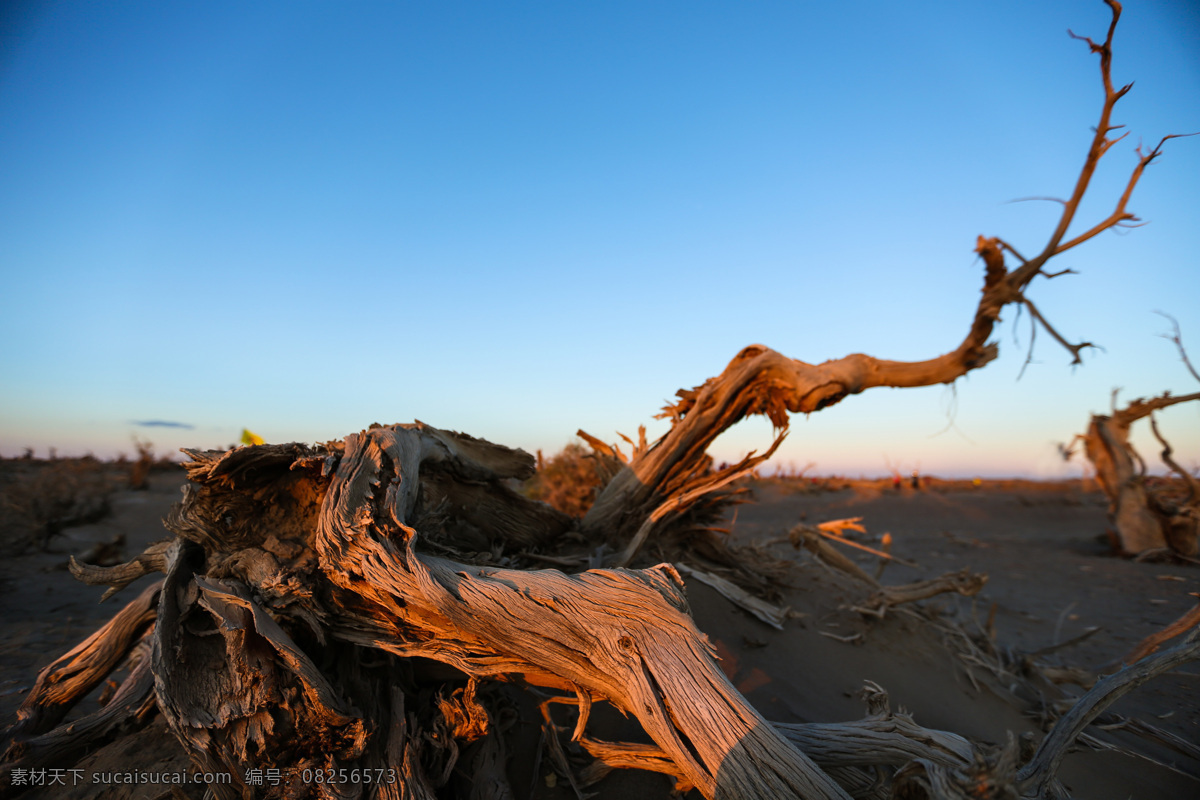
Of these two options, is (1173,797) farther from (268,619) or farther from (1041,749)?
(268,619)

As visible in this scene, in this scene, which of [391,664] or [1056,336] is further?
[1056,336]

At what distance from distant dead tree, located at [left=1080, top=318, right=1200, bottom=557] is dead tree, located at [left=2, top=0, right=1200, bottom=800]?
9836 millimetres

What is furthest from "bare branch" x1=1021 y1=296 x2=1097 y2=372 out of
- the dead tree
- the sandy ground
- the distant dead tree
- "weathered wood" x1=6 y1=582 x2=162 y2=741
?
the distant dead tree

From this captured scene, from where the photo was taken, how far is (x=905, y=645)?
447cm

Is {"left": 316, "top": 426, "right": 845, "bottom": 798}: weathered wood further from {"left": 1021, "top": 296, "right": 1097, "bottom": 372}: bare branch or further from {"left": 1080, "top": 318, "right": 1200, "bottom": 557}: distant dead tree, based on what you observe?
{"left": 1080, "top": 318, "right": 1200, "bottom": 557}: distant dead tree

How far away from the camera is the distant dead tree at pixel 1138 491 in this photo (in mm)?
9320

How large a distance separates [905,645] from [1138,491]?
914cm

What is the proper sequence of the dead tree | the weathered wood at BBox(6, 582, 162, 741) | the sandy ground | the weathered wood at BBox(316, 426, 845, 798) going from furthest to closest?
the sandy ground → the weathered wood at BBox(6, 582, 162, 741) → the dead tree → the weathered wood at BBox(316, 426, 845, 798)

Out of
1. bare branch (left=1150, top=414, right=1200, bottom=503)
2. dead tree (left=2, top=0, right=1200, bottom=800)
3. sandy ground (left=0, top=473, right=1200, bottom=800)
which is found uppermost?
bare branch (left=1150, top=414, right=1200, bottom=503)

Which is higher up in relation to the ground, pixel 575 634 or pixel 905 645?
pixel 575 634

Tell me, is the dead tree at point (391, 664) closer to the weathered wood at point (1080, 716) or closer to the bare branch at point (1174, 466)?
the weathered wood at point (1080, 716)

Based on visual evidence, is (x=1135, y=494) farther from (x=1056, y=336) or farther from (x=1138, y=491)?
(x=1056, y=336)

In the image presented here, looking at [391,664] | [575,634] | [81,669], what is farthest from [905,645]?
[81,669]

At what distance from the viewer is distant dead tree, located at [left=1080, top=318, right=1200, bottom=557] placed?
932cm
